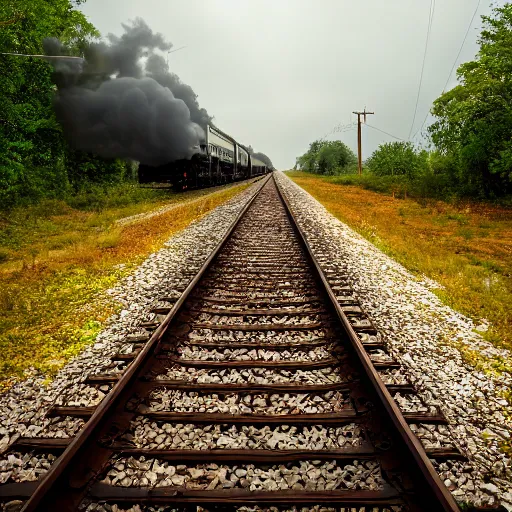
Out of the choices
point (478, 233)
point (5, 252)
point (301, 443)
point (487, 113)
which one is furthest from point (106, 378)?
point (487, 113)

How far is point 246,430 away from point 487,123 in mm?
17603

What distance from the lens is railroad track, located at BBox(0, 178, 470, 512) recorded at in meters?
1.77

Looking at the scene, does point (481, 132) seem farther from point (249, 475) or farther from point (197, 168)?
point (249, 475)

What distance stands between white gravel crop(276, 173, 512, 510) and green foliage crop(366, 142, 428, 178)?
935 inches

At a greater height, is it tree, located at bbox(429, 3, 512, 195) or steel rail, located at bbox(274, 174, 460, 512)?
tree, located at bbox(429, 3, 512, 195)

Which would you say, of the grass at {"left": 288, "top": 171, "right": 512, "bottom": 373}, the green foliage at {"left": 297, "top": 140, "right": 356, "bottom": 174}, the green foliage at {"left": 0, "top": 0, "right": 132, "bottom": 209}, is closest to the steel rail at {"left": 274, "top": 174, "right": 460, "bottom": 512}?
the grass at {"left": 288, "top": 171, "right": 512, "bottom": 373}

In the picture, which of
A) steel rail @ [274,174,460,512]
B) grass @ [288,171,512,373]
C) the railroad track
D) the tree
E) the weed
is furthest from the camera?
the tree

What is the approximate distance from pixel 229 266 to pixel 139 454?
3.83 meters

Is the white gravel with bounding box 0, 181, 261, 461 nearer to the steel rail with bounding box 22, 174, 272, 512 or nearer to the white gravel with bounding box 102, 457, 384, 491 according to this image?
the steel rail with bounding box 22, 174, 272, 512

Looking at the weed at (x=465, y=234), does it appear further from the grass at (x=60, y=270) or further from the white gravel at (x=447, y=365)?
the grass at (x=60, y=270)

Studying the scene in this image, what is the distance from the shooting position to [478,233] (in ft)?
32.5

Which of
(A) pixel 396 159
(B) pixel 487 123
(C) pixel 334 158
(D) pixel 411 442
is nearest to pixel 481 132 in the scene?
(B) pixel 487 123

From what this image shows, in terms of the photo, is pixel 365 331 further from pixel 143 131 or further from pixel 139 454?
pixel 143 131

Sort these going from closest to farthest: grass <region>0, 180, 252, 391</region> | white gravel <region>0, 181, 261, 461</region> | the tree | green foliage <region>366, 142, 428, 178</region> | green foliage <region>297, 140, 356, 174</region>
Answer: white gravel <region>0, 181, 261, 461</region> → grass <region>0, 180, 252, 391</region> → the tree → green foliage <region>366, 142, 428, 178</region> → green foliage <region>297, 140, 356, 174</region>
